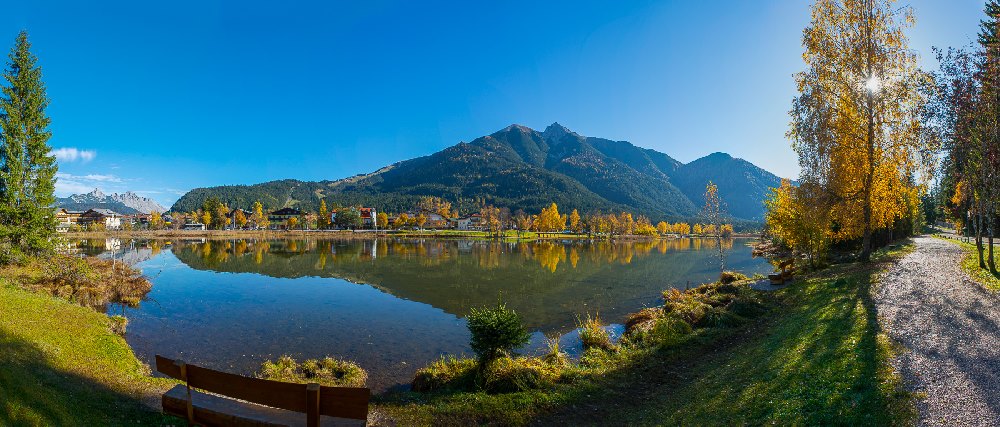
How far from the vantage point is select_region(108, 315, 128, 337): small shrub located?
17125mm

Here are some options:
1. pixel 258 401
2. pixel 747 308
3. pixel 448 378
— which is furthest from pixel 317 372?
pixel 747 308

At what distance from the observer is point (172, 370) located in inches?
285

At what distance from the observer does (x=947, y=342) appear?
935 centimetres

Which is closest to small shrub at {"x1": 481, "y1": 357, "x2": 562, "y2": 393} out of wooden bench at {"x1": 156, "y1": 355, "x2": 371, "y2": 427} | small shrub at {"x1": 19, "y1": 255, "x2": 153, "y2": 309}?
wooden bench at {"x1": 156, "y1": 355, "x2": 371, "y2": 427}

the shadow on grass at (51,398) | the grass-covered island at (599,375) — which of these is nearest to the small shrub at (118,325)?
the grass-covered island at (599,375)

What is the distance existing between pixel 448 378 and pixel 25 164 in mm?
33240

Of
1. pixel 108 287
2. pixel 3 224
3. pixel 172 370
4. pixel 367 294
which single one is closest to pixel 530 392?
pixel 172 370

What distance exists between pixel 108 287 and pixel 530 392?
28058 mm

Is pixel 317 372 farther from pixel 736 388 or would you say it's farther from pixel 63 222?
pixel 63 222

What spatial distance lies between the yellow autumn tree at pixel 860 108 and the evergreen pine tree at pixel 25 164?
44.6 m

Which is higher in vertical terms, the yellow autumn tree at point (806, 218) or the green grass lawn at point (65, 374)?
the yellow autumn tree at point (806, 218)

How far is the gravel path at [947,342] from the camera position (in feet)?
21.1

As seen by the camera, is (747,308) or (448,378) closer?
(448,378)

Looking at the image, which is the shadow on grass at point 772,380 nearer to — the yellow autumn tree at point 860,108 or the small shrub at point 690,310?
the small shrub at point 690,310
